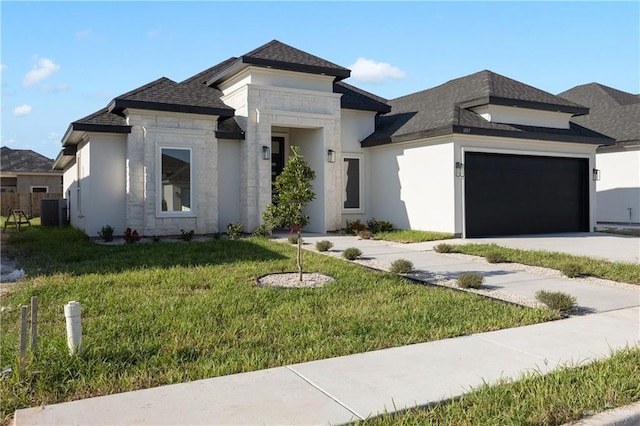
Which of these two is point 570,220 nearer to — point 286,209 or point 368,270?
point 368,270

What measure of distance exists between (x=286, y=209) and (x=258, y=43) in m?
10.8

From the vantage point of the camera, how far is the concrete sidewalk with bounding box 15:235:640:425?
356 cm

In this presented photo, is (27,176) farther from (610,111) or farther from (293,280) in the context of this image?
(610,111)

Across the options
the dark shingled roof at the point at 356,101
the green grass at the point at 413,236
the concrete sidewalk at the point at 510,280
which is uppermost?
the dark shingled roof at the point at 356,101

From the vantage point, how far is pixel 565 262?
1028cm

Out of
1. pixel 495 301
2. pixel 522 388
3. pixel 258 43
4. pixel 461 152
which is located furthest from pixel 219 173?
pixel 522 388

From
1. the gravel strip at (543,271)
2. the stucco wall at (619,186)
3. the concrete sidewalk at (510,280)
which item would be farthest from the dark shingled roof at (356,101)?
the stucco wall at (619,186)

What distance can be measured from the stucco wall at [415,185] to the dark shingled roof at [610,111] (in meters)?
10.5

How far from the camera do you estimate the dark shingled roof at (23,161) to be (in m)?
34.1

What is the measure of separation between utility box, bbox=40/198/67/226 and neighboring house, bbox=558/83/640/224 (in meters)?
22.5

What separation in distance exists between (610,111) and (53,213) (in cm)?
2535

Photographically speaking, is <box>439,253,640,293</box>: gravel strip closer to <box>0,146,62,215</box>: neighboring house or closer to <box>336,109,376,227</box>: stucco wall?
<box>336,109,376,227</box>: stucco wall

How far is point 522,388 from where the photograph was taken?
4.00 meters

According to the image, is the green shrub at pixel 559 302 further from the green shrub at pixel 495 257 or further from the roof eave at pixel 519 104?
the roof eave at pixel 519 104
